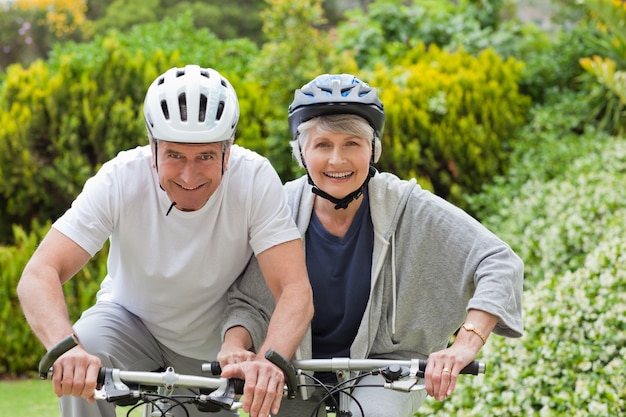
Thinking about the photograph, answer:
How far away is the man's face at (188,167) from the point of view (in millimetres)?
3840

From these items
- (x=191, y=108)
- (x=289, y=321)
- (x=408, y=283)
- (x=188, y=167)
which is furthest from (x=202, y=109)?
(x=408, y=283)

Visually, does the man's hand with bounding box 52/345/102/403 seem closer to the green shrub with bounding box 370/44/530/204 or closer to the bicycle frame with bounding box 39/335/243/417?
the bicycle frame with bounding box 39/335/243/417

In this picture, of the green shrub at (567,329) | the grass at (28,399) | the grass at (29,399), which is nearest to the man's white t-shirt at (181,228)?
the green shrub at (567,329)

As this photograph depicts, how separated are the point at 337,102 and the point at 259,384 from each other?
1.17 metres

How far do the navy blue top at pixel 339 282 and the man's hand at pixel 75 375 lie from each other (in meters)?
1.07

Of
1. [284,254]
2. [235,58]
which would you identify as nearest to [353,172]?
[284,254]

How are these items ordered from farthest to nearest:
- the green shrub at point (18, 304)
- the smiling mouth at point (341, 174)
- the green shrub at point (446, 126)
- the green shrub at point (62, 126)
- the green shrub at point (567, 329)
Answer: the green shrub at point (446, 126)
the green shrub at point (62, 126)
the green shrub at point (18, 304)
the green shrub at point (567, 329)
the smiling mouth at point (341, 174)

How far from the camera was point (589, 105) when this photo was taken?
11.2 meters

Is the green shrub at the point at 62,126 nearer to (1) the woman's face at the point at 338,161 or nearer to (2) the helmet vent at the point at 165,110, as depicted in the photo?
(1) the woman's face at the point at 338,161

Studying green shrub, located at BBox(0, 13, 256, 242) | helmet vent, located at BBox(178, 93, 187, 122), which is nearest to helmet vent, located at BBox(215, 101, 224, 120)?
helmet vent, located at BBox(178, 93, 187, 122)

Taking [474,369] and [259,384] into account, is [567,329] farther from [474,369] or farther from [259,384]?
[259,384]

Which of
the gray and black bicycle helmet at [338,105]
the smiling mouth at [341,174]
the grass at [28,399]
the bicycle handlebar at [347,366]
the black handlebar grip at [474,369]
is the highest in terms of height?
the gray and black bicycle helmet at [338,105]

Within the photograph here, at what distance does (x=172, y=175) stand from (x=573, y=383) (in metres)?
2.69

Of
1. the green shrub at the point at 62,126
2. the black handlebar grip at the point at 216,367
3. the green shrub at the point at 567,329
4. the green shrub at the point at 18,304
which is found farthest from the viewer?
the green shrub at the point at 62,126
